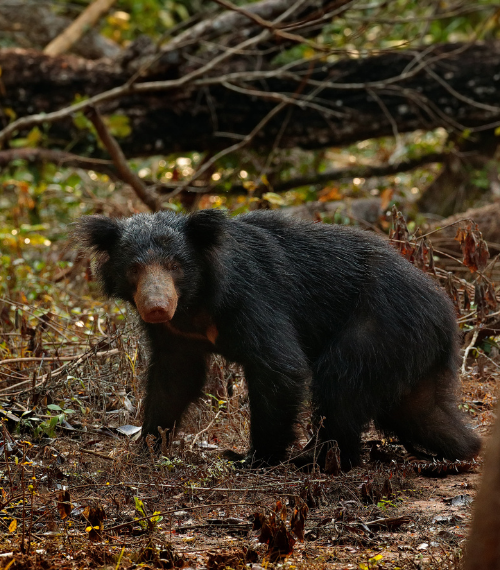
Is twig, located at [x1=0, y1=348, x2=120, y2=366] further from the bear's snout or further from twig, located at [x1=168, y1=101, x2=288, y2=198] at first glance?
twig, located at [x1=168, y1=101, x2=288, y2=198]

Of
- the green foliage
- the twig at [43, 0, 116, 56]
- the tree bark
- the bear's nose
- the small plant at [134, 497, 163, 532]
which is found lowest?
the green foliage

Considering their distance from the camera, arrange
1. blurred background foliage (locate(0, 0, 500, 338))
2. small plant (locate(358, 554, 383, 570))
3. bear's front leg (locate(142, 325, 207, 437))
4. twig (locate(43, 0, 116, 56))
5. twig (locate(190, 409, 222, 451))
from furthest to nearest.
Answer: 1. twig (locate(43, 0, 116, 56))
2. blurred background foliage (locate(0, 0, 500, 338))
3. bear's front leg (locate(142, 325, 207, 437))
4. twig (locate(190, 409, 222, 451))
5. small plant (locate(358, 554, 383, 570))

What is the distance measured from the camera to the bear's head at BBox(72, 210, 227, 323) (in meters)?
4.09

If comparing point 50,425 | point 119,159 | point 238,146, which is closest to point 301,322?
point 50,425

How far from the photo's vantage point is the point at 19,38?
1302cm

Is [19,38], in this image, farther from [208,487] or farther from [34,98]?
[208,487]

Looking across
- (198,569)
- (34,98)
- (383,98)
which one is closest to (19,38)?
(34,98)

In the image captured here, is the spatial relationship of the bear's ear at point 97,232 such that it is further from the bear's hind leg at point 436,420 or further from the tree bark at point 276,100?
the tree bark at point 276,100

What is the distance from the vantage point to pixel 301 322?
4.46 metres

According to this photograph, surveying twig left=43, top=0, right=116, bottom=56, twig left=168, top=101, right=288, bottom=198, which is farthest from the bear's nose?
twig left=43, top=0, right=116, bottom=56

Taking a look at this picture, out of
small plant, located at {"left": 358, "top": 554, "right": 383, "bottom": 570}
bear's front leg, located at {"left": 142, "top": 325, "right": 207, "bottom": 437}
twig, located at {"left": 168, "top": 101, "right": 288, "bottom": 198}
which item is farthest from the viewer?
twig, located at {"left": 168, "top": 101, "right": 288, "bottom": 198}

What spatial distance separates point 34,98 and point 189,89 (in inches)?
72.0

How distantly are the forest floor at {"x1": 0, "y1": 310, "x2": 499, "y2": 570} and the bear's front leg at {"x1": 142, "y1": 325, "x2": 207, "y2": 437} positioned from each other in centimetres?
18

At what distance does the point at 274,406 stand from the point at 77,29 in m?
8.36
